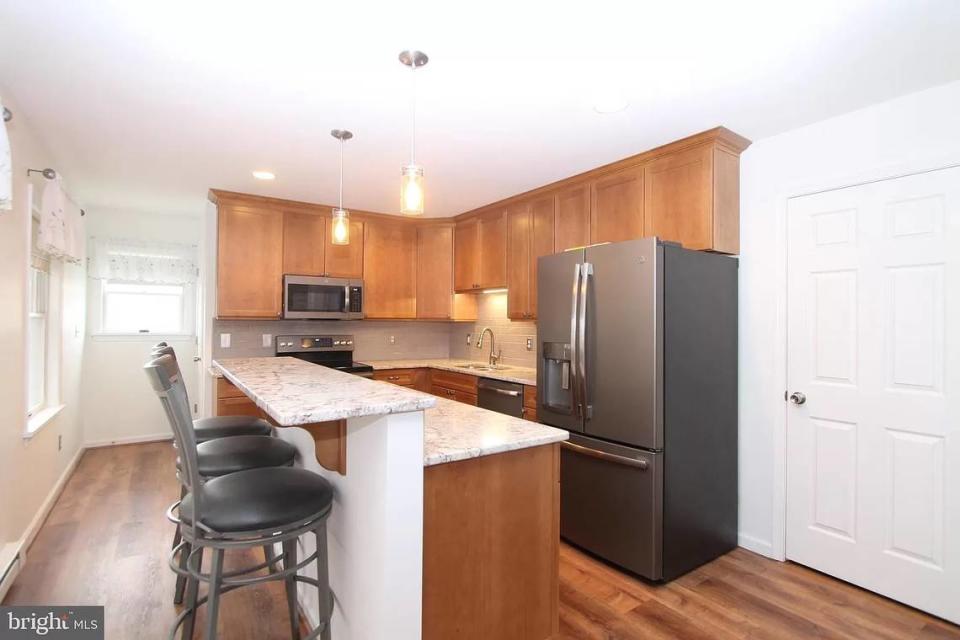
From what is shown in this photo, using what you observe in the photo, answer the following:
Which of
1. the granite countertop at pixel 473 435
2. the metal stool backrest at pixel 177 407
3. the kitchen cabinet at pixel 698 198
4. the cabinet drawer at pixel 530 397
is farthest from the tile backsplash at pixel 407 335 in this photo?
the metal stool backrest at pixel 177 407

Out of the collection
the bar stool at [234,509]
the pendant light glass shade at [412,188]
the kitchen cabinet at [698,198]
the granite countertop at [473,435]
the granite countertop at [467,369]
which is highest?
the kitchen cabinet at [698,198]

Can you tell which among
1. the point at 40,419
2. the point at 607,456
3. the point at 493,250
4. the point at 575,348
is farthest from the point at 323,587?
the point at 493,250

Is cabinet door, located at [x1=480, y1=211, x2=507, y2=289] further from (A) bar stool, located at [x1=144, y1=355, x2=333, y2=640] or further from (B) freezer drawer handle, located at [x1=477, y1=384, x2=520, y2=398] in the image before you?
(A) bar stool, located at [x1=144, y1=355, x2=333, y2=640]

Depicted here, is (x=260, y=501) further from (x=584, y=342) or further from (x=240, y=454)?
(x=584, y=342)

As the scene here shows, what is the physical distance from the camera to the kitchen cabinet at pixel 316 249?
425 cm

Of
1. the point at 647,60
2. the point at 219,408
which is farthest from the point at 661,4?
the point at 219,408

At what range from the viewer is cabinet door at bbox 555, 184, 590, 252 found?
3.43 meters

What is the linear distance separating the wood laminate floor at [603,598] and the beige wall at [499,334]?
1933 millimetres

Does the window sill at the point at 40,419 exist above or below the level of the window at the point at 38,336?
below

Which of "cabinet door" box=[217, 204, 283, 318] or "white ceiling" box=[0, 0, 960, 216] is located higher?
"white ceiling" box=[0, 0, 960, 216]

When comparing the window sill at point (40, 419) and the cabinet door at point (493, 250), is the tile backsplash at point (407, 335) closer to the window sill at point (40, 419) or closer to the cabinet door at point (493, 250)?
the cabinet door at point (493, 250)

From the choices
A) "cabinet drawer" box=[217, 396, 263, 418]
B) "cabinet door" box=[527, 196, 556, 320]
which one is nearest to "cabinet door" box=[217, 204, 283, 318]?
"cabinet drawer" box=[217, 396, 263, 418]

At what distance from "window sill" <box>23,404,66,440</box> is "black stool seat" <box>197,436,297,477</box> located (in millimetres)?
1605

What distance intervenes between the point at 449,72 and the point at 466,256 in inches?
105
